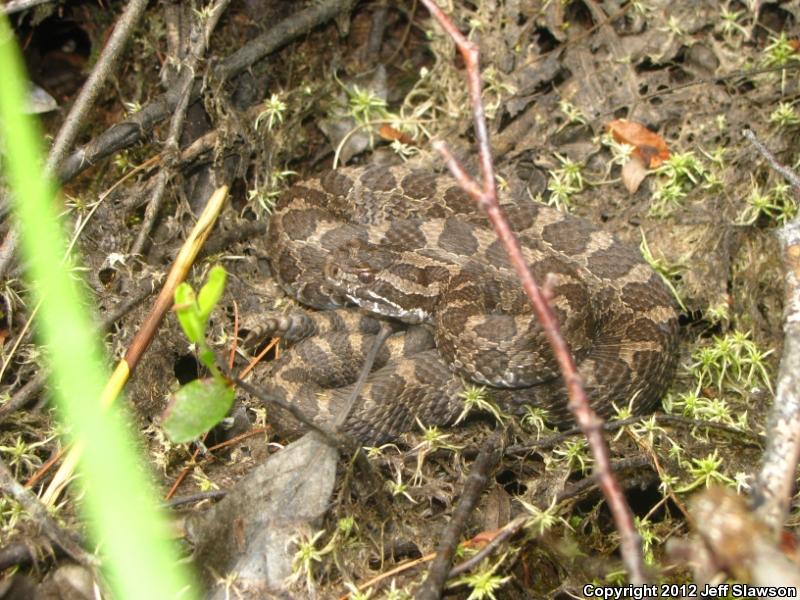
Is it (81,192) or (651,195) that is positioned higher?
(81,192)

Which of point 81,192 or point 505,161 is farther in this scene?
point 505,161

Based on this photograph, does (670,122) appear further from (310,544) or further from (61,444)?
(61,444)

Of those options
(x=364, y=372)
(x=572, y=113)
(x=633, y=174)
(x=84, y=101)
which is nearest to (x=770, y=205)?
(x=633, y=174)

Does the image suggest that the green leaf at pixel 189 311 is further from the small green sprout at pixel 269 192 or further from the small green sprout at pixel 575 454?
the small green sprout at pixel 269 192

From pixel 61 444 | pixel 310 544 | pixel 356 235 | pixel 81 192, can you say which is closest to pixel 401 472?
pixel 310 544

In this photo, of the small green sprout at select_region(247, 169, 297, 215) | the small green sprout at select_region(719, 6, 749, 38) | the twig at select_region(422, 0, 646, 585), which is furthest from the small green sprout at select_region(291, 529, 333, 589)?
the small green sprout at select_region(719, 6, 749, 38)

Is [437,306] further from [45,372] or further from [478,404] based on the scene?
[45,372]
